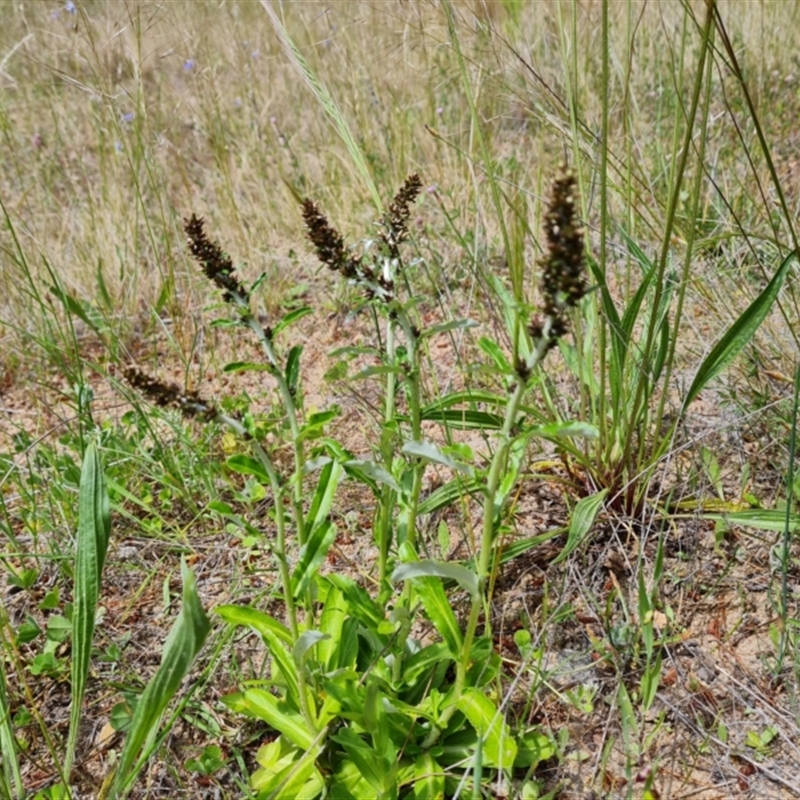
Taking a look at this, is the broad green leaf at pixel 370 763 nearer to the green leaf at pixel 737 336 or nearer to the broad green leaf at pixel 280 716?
the broad green leaf at pixel 280 716

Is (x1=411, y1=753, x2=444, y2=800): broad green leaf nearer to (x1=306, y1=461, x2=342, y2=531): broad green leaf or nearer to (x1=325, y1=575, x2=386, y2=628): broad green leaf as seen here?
(x1=325, y1=575, x2=386, y2=628): broad green leaf

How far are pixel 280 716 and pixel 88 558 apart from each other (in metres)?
0.38

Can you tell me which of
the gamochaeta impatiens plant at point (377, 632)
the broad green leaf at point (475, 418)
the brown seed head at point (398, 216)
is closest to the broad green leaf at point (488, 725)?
the gamochaeta impatiens plant at point (377, 632)

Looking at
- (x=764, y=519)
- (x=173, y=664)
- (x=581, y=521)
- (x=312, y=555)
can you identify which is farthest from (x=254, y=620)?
(x=764, y=519)

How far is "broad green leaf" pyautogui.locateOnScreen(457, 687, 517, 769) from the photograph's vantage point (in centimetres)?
Answer: 105

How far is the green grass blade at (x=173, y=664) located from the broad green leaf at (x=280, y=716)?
169mm

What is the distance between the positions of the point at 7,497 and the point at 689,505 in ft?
5.15

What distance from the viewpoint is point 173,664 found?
84cm

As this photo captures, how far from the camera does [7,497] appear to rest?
1.80 meters

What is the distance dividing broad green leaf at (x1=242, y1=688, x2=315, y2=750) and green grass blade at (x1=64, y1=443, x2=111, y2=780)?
25cm

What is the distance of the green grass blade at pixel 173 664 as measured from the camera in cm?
77

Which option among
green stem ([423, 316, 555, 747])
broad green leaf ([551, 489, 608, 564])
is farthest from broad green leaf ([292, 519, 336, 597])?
broad green leaf ([551, 489, 608, 564])

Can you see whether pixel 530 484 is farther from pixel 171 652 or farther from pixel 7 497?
pixel 7 497

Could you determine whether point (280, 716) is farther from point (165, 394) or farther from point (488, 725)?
point (165, 394)
